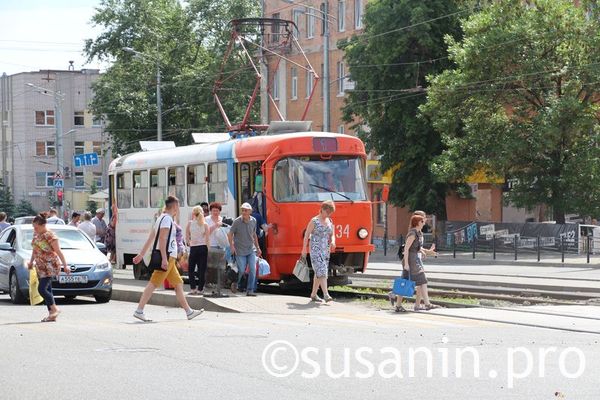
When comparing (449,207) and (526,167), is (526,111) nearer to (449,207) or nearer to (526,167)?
(526,167)

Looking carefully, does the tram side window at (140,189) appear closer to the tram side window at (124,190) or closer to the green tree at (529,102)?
the tram side window at (124,190)

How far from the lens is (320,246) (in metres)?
19.8

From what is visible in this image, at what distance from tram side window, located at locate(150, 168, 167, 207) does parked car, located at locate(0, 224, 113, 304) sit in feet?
17.2

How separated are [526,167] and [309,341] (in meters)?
35.6

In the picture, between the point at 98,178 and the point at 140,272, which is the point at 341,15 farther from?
the point at 98,178

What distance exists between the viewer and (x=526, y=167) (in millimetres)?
48250

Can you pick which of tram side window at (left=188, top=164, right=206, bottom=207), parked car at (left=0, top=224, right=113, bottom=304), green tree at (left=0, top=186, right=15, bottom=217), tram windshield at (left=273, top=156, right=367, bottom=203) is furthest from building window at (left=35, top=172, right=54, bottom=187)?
tram windshield at (left=273, top=156, right=367, bottom=203)

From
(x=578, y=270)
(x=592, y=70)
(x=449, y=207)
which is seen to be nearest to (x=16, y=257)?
(x=578, y=270)

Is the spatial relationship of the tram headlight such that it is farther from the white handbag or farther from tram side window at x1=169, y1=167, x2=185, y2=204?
tram side window at x1=169, y1=167, x2=185, y2=204

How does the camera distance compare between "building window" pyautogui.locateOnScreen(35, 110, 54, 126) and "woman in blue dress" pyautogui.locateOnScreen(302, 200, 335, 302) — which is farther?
"building window" pyautogui.locateOnScreen(35, 110, 54, 126)

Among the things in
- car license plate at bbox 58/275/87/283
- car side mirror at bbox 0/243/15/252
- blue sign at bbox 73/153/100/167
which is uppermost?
blue sign at bbox 73/153/100/167

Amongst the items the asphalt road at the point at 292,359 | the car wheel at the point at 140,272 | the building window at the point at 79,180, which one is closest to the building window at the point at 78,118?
the building window at the point at 79,180

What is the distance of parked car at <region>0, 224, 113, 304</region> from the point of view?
2153 cm

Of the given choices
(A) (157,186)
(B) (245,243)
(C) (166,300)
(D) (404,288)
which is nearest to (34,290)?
(C) (166,300)
